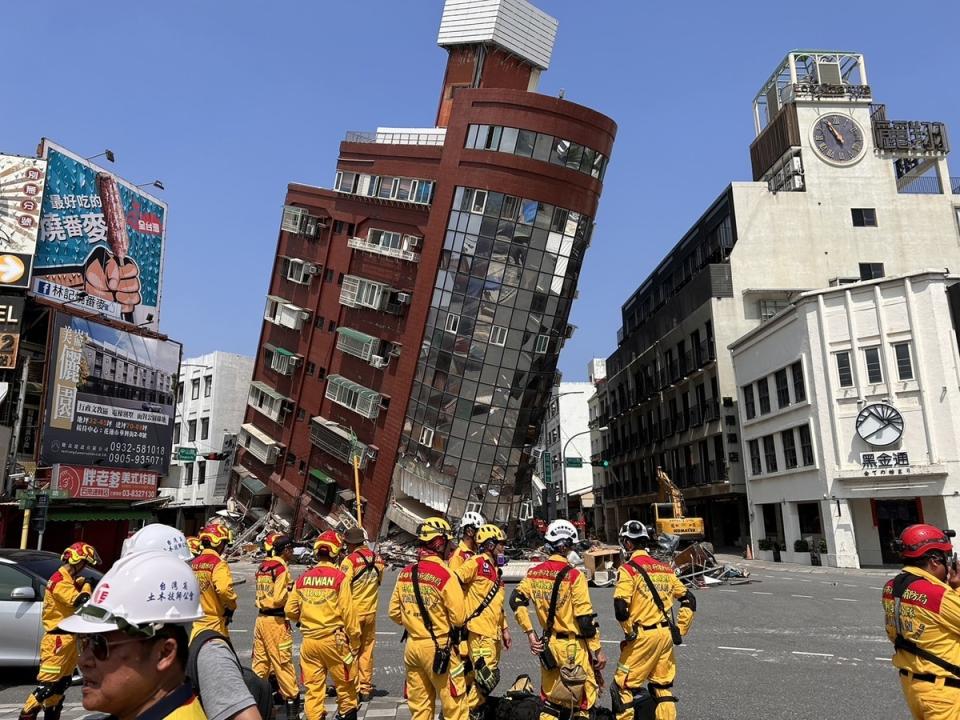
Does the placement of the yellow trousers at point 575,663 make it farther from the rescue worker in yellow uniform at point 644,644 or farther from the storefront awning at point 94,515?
the storefront awning at point 94,515

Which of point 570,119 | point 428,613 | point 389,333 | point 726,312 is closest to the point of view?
point 428,613

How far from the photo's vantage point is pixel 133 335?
123 ft

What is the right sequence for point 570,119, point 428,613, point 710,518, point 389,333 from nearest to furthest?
point 428,613, point 570,119, point 389,333, point 710,518

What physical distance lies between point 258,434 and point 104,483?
13.5 metres

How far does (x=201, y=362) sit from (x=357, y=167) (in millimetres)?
28448

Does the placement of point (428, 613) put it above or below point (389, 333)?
below

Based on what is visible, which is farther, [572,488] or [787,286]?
[572,488]

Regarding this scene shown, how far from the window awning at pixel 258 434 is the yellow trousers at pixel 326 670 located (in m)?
39.0

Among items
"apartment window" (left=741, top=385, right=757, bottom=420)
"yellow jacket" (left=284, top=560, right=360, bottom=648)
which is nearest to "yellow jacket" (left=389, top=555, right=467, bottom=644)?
"yellow jacket" (left=284, top=560, right=360, bottom=648)

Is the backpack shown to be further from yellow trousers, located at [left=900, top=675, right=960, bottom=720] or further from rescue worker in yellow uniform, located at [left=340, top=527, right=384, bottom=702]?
rescue worker in yellow uniform, located at [left=340, top=527, right=384, bottom=702]

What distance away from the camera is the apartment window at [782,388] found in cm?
3556

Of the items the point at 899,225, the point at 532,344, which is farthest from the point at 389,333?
the point at 899,225

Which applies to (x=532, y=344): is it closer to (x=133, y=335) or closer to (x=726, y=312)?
(x=726, y=312)

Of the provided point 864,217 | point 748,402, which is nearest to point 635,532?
point 748,402
